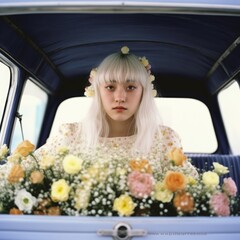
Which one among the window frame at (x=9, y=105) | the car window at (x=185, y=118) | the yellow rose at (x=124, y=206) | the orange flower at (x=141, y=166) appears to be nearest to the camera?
the yellow rose at (x=124, y=206)

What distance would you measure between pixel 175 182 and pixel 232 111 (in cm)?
263

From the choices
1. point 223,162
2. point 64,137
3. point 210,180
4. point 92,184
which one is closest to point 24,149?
point 92,184

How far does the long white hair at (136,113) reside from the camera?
2705 mm

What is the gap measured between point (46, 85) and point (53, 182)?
2292 mm

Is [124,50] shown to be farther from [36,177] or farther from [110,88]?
[36,177]

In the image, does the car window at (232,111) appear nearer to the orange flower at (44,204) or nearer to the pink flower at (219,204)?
the pink flower at (219,204)

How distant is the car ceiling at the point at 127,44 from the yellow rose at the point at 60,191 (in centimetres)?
115

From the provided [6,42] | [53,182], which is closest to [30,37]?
[6,42]

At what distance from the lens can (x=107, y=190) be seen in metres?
1.74

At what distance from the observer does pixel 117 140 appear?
287cm

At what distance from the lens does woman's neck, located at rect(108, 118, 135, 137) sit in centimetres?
292

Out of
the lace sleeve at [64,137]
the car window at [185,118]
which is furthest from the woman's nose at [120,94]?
the car window at [185,118]

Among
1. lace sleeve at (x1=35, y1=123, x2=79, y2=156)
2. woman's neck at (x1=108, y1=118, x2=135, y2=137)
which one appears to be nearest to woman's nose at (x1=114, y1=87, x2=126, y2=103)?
woman's neck at (x1=108, y1=118, x2=135, y2=137)

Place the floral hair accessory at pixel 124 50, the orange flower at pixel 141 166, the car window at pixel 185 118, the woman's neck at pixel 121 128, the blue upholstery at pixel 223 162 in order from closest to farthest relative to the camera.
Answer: the orange flower at pixel 141 166
the floral hair accessory at pixel 124 50
the woman's neck at pixel 121 128
the blue upholstery at pixel 223 162
the car window at pixel 185 118
